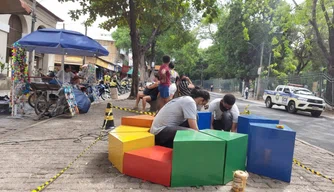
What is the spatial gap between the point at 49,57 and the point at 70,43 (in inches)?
686

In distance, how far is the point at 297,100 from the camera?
1603 cm

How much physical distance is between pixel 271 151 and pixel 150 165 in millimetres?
1825

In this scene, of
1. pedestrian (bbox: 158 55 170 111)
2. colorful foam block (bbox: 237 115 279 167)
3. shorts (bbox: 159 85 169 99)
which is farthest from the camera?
shorts (bbox: 159 85 169 99)

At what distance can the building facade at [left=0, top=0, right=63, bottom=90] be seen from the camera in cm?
1653

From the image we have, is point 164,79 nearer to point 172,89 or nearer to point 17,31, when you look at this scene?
point 172,89

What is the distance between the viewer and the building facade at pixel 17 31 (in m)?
16.5

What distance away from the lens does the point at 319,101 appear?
52.2ft

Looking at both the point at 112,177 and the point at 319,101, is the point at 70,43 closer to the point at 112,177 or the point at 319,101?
the point at 112,177

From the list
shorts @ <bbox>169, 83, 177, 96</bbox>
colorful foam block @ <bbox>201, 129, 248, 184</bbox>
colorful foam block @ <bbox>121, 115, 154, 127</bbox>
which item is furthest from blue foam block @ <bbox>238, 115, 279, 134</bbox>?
shorts @ <bbox>169, 83, 177, 96</bbox>

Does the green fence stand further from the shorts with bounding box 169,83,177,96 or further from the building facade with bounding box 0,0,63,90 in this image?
the building facade with bounding box 0,0,63,90

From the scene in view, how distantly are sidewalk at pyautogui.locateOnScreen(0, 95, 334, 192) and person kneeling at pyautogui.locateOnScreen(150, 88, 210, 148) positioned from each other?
2.83 feet

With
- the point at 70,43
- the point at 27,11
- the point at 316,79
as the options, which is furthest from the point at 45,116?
the point at 316,79

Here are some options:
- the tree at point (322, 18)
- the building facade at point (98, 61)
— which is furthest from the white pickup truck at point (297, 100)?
the building facade at point (98, 61)

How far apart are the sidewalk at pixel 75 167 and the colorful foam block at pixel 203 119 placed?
1.87 meters
